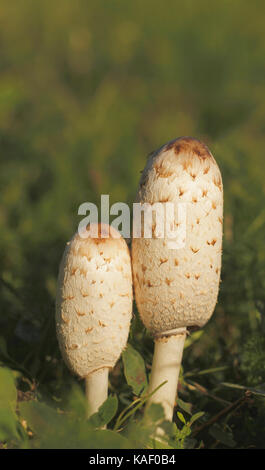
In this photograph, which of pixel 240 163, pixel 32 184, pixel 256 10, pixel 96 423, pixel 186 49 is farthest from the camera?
pixel 256 10

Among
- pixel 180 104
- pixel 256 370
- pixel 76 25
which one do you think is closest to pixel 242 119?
pixel 180 104

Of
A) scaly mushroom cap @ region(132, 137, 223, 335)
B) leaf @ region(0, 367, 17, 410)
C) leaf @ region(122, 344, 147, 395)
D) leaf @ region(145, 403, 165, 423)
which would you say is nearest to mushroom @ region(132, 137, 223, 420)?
scaly mushroom cap @ region(132, 137, 223, 335)

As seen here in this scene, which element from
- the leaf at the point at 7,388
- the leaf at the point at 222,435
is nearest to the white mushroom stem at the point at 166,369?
the leaf at the point at 222,435

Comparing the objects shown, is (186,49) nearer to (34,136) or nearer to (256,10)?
(256,10)

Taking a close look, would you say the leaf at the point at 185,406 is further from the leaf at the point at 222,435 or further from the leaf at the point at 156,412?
the leaf at the point at 156,412

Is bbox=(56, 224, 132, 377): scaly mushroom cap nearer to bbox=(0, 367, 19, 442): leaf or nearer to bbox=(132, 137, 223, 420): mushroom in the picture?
bbox=(132, 137, 223, 420): mushroom

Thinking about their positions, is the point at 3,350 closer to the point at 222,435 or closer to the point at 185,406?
the point at 185,406

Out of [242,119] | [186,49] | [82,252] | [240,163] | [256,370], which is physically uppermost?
[186,49]
